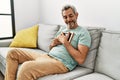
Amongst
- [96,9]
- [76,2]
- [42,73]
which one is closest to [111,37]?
[96,9]

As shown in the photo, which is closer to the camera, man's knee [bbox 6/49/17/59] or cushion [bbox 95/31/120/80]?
cushion [bbox 95/31/120/80]

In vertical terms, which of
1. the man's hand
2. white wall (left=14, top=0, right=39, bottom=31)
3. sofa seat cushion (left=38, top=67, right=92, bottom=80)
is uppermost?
white wall (left=14, top=0, right=39, bottom=31)

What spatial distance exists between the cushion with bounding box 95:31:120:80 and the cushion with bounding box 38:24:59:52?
98 cm

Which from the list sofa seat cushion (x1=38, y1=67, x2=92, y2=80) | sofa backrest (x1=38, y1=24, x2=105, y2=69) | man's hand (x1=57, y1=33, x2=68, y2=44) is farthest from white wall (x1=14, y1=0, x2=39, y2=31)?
sofa seat cushion (x1=38, y1=67, x2=92, y2=80)

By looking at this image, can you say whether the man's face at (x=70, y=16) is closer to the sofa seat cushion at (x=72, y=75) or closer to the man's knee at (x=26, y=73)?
the sofa seat cushion at (x=72, y=75)

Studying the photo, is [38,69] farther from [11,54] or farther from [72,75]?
[11,54]

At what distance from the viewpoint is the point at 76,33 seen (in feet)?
5.96

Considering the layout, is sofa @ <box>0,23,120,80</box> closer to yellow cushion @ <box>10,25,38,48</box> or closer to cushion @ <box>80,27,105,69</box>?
cushion @ <box>80,27,105,69</box>

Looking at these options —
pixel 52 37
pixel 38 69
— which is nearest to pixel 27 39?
pixel 52 37

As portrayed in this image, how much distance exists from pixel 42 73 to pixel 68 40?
50 centimetres

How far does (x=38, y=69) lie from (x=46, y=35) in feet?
3.53

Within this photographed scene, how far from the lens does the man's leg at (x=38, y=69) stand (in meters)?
1.54

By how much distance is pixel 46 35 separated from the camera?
2.58 meters

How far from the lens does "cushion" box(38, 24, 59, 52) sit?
8.21 ft
